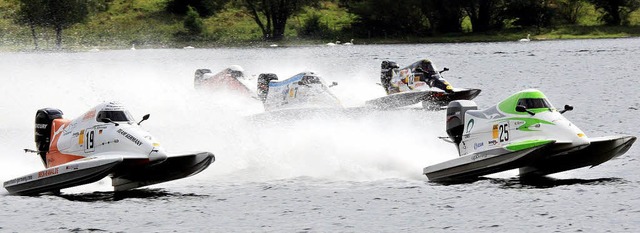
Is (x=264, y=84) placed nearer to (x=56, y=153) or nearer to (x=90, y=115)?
(x=56, y=153)

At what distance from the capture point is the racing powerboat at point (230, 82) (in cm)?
4228

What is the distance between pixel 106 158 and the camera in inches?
854

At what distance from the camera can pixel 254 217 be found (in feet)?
70.0

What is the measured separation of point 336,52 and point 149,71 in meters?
27.0

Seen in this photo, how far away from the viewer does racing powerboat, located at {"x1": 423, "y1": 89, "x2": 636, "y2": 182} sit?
72.2ft

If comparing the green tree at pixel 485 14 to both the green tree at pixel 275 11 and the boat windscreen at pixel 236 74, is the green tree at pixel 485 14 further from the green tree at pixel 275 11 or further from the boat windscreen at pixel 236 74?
the boat windscreen at pixel 236 74

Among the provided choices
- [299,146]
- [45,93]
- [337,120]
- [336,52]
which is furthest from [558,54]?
[299,146]

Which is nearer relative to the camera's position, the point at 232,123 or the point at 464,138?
the point at 464,138

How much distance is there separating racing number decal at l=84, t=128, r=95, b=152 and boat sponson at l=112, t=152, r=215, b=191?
71 centimetres

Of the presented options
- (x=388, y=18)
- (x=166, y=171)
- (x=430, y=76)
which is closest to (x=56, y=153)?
(x=166, y=171)

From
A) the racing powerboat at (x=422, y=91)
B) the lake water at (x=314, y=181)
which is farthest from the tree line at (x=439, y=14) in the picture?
the racing powerboat at (x=422, y=91)

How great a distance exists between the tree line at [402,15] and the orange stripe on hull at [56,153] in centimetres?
8975

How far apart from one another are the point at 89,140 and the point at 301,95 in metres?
14.2

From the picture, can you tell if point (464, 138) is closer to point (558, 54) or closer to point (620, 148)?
point (620, 148)
